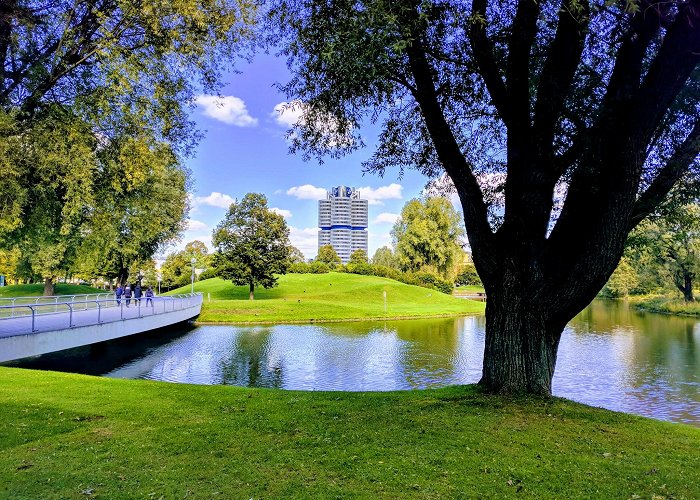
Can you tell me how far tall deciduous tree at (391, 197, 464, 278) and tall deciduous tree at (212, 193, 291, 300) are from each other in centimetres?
2347

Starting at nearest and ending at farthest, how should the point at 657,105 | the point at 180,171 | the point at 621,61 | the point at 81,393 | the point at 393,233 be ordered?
1. the point at 657,105
2. the point at 621,61
3. the point at 81,393
4. the point at 180,171
5. the point at 393,233

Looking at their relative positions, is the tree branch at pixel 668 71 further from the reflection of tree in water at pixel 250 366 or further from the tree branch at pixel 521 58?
the reflection of tree in water at pixel 250 366

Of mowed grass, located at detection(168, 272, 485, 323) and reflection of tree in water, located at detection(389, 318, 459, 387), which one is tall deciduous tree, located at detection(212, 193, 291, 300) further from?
reflection of tree in water, located at detection(389, 318, 459, 387)

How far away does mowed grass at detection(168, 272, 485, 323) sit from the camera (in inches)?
1612

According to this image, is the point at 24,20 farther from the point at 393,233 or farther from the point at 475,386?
the point at 393,233

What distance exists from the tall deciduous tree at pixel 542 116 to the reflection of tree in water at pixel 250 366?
11.4 m

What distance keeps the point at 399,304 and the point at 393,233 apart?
52.9 ft

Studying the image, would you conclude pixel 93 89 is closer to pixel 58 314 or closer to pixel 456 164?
pixel 456 164

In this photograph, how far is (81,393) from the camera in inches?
393

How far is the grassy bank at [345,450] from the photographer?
4.54 m

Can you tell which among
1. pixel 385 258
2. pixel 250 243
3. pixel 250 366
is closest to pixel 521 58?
pixel 250 366

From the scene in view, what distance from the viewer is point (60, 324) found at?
1639 centimetres

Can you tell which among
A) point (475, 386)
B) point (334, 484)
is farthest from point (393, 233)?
point (334, 484)

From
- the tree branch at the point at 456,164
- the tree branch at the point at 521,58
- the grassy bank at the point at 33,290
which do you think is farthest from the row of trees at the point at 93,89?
the grassy bank at the point at 33,290
